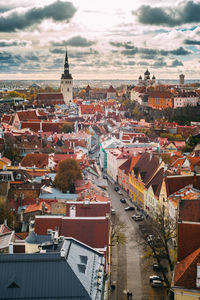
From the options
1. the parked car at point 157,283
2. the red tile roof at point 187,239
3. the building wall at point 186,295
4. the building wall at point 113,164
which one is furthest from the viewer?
the building wall at point 113,164

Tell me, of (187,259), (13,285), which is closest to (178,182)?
(187,259)

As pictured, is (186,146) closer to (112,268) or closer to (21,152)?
(21,152)

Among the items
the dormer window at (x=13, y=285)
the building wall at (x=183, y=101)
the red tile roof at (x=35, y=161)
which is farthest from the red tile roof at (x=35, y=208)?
the building wall at (x=183, y=101)

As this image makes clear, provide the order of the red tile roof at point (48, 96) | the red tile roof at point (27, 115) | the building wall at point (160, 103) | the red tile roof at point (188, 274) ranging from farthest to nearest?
the red tile roof at point (48, 96)
the building wall at point (160, 103)
the red tile roof at point (27, 115)
the red tile roof at point (188, 274)

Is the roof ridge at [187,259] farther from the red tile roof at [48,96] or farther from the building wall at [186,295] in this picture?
the red tile roof at [48,96]

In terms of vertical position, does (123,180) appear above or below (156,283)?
above

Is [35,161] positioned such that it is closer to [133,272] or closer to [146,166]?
[146,166]

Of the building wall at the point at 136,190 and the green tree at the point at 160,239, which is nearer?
the green tree at the point at 160,239

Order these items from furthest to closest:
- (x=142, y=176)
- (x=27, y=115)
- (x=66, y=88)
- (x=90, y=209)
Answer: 1. (x=66, y=88)
2. (x=27, y=115)
3. (x=142, y=176)
4. (x=90, y=209)

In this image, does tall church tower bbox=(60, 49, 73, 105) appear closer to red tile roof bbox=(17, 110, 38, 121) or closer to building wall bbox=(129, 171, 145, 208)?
red tile roof bbox=(17, 110, 38, 121)

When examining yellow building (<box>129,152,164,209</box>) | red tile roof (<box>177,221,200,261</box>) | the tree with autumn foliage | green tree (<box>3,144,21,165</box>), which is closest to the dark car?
red tile roof (<box>177,221,200,261</box>)
